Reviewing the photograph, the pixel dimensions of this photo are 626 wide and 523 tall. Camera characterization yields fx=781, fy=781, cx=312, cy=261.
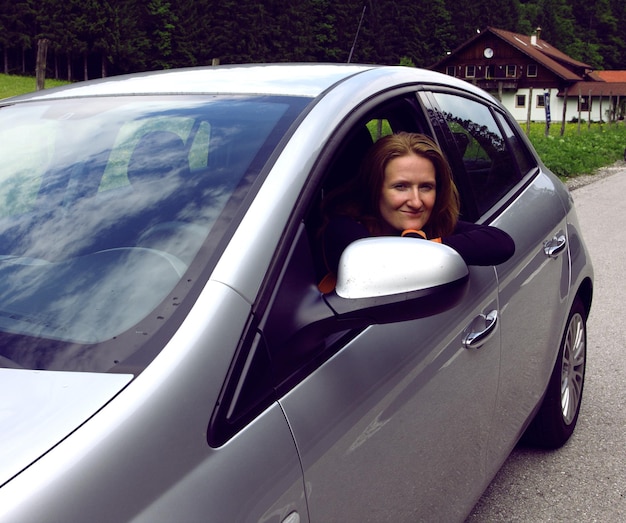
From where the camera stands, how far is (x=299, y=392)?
4.83 ft

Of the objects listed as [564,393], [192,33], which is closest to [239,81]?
[564,393]

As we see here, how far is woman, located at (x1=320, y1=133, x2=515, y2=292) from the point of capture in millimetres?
2148

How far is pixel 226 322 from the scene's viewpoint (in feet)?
4.45

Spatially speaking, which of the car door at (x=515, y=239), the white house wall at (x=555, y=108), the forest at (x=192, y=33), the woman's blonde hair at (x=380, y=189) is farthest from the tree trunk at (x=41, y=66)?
the white house wall at (x=555, y=108)

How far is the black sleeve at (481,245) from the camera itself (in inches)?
83.4

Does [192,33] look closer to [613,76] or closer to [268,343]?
[613,76]

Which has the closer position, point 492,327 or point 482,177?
point 492,327

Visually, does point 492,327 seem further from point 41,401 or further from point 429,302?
point 41,401

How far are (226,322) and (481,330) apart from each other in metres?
1.13

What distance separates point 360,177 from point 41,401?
1294 millimetres

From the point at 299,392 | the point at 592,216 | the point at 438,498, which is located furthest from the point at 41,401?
the point at 592,216

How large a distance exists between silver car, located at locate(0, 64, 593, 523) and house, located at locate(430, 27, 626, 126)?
3092 inches

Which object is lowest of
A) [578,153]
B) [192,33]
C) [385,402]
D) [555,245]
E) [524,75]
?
[524,75]

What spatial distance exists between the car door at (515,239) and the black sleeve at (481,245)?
1.04ft
